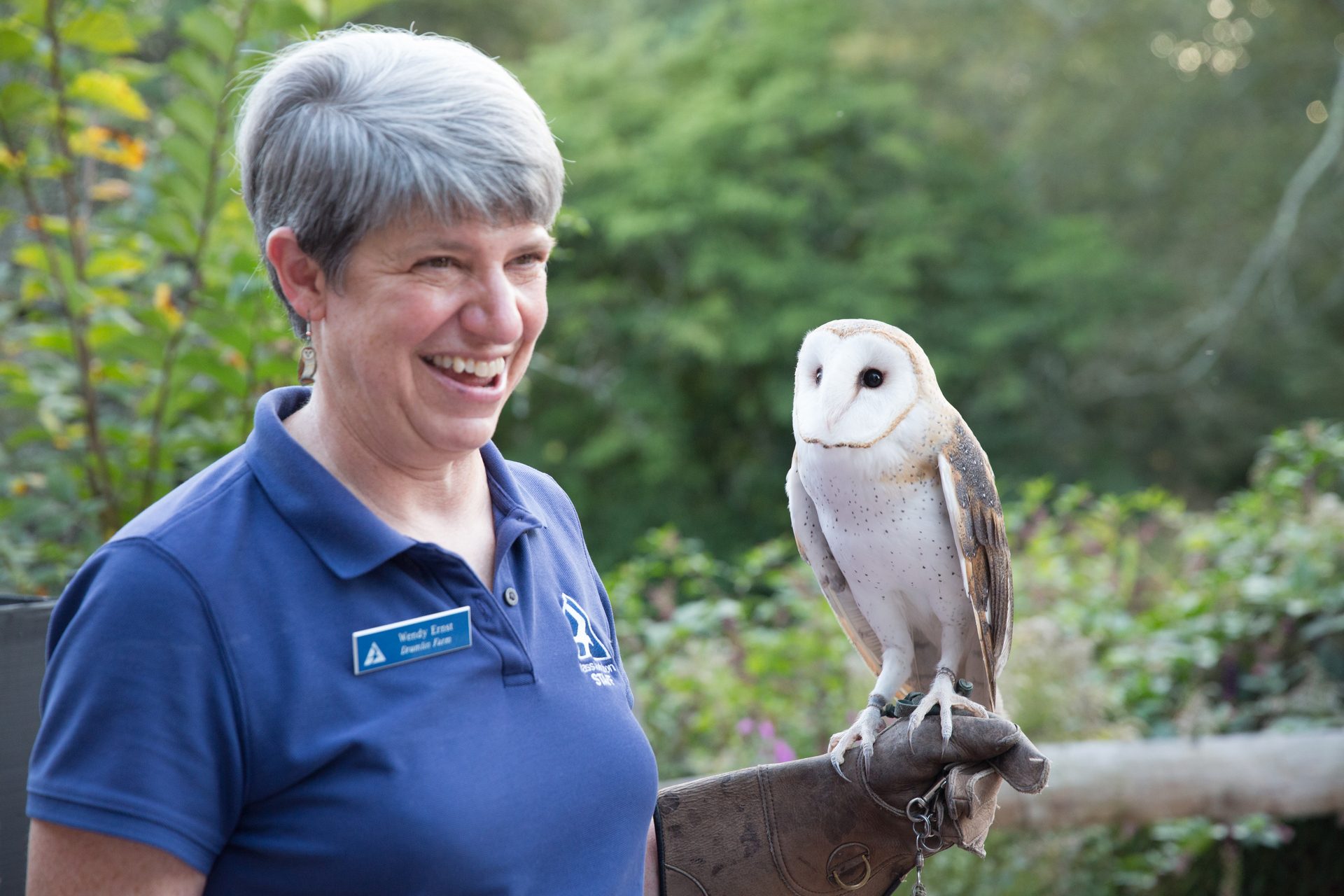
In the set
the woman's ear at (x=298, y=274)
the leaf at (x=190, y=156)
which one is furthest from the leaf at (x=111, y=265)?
the woman's ear at (x=298, y=274)

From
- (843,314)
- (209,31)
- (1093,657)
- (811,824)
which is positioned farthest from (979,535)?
(843,314)

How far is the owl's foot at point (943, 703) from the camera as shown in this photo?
144 centimetres

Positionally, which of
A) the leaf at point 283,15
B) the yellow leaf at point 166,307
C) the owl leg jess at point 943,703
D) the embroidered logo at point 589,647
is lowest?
the owl leg jess at point 943,703

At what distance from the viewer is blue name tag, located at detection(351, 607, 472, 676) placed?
99cm

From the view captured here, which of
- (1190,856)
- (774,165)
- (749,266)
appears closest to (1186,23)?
(774,165)

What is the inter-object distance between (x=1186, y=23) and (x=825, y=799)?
12.1 m

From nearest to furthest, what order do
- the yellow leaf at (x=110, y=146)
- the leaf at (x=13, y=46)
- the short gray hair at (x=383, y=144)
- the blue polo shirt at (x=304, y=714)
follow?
the blue polo shirt at (x=304, y=714) < the short gray hair at (x=383, y=144) < the leaf at (x=13, y=46) < the yellow leaf at (x=110, y=146)

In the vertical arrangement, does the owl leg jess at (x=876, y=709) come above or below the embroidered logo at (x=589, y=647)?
below

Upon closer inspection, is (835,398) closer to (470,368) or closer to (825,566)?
(825,566)

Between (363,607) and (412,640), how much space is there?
6cm

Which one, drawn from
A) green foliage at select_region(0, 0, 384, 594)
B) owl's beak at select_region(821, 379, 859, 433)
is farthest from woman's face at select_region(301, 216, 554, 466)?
green foliage at select_region(0, 0, 384, 594)

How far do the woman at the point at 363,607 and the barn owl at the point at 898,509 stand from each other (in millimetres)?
450

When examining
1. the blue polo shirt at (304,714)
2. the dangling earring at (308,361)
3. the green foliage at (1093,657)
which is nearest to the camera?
the blue polo shirt at (304,714)

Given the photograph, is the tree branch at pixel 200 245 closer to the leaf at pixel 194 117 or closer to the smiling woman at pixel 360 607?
the leaf at pixel 194 117
